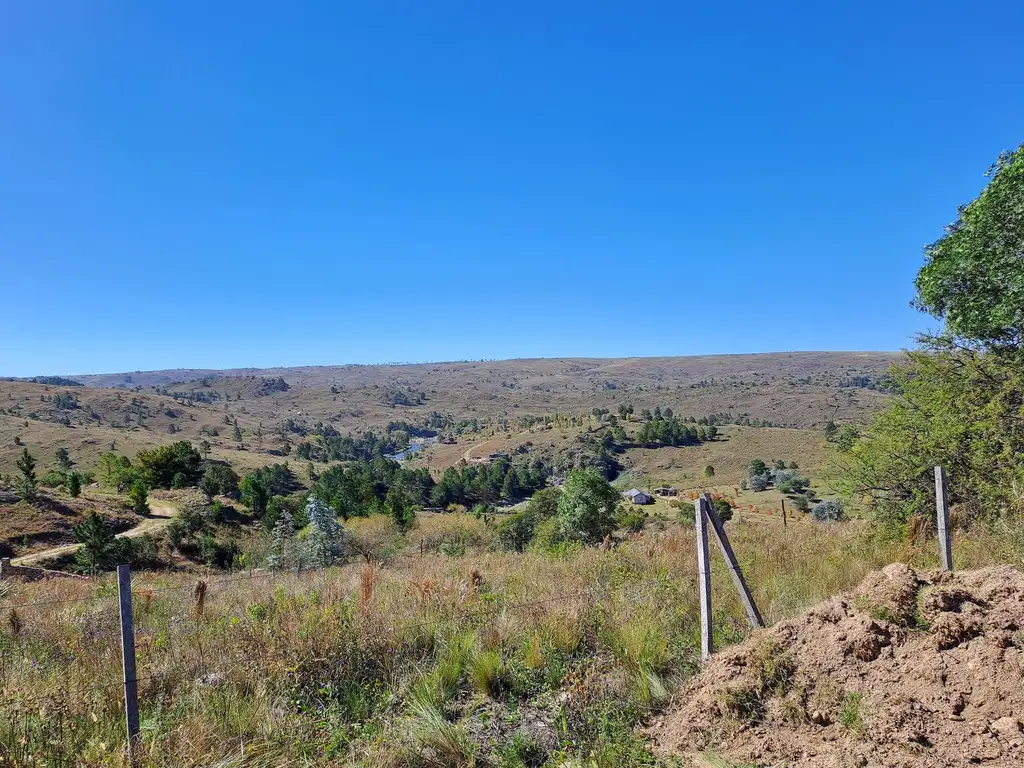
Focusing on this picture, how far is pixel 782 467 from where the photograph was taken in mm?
73812

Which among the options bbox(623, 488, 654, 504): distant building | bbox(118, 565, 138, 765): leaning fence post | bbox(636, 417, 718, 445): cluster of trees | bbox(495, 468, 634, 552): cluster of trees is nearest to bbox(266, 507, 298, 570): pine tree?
bbox(495, 468, 634, 552): cluster of trees

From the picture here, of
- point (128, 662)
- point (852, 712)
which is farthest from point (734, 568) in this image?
point (128, 662)

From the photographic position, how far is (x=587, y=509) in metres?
23.2

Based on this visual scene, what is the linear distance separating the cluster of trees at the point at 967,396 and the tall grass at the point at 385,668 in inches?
97.4

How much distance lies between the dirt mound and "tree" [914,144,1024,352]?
10712mm

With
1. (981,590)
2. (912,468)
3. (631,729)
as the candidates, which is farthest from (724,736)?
(912,468)

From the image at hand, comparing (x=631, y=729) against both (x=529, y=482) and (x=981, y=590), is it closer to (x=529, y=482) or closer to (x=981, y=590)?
(x=981, y=590)

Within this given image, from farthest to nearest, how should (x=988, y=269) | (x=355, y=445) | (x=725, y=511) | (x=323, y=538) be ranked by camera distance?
1. (x=355, y=445)
2. (x=725, y=511)
3. (x=323, y=538)
4. (x=988, y=269)

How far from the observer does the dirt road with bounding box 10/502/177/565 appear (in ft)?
83.0

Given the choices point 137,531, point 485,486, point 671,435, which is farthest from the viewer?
point 671,435

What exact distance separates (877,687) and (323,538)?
23.7 meters

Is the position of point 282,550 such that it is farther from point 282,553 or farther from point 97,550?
point 97,550

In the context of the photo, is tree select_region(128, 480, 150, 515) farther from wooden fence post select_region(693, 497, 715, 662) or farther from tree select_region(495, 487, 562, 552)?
wooden fence post select_region(693, 497, 715, 662)

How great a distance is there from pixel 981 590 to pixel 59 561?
108 feet
